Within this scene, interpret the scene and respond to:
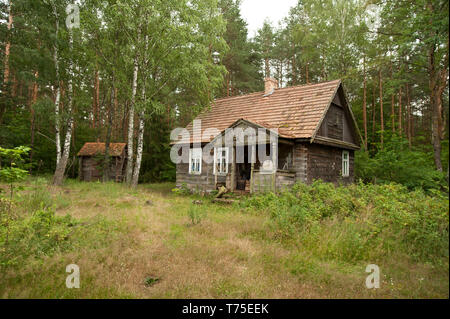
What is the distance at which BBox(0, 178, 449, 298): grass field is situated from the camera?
3.66 meters

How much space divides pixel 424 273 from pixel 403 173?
12.2m

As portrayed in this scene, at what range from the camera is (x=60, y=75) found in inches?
566

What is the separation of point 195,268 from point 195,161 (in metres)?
11.8

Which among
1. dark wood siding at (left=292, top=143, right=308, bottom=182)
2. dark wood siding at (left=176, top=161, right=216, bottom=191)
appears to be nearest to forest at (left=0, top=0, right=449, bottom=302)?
dark wood siding at (left=176, top=161, right=216, bottom=191)

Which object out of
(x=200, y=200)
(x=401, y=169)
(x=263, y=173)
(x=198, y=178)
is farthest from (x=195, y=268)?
(x=401, y=169)

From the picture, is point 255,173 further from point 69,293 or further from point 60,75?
point 60,75

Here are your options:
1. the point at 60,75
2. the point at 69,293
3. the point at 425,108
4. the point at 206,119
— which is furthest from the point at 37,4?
the point at 425,108

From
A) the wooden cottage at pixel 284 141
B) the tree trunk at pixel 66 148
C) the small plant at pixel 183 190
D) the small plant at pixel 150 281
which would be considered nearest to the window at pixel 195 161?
the wooden cottage at pixel 284 141

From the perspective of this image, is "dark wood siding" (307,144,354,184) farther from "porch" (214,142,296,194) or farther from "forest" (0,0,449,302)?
"forest" (0,0,449,302)

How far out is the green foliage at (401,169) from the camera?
504 inches

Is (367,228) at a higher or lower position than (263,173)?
lower

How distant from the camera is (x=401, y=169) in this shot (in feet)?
45.7

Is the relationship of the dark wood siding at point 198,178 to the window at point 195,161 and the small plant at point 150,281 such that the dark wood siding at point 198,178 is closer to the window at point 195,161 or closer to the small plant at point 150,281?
the window at point 195,161

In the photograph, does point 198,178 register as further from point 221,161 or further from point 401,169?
point 401,169
